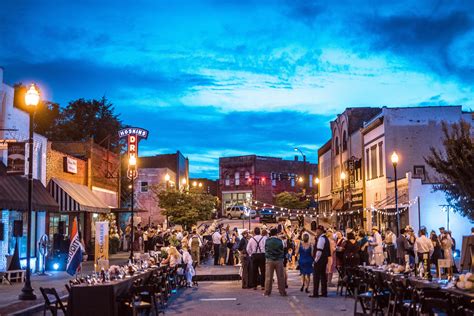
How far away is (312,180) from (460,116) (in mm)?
63846

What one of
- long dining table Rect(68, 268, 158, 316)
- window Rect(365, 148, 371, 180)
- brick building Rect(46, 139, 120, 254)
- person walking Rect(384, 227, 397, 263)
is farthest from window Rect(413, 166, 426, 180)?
long dining table Rect(68, 268, 158, 316)

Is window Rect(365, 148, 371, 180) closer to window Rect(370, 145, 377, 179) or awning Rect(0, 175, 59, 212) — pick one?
window Rect(370, 145, 377, 179)

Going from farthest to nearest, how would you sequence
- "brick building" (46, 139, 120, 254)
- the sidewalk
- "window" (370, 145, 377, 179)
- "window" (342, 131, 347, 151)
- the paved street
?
"window" (342, 131, 347, 151) < "window" (370, 145, 377, 179) < "brick building" (46, 139, 120, 254) < the sidewalk < the paved street

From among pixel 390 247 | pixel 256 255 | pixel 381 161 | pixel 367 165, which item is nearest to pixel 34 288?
pixel 256 255

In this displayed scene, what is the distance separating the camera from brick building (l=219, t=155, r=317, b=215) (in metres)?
99.1

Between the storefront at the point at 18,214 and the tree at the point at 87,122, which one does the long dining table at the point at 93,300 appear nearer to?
the storefront at the point at 18,214

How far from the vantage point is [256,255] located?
21.5 metres

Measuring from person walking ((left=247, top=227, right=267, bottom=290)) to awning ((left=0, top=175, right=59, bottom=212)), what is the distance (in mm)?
8995

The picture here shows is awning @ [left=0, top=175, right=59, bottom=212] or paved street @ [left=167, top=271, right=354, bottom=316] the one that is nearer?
paved street @ [left=167, top=271, right=354, bottom=316]

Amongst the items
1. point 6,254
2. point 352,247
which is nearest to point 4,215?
point 6,254

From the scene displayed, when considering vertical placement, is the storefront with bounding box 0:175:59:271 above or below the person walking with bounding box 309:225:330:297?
above

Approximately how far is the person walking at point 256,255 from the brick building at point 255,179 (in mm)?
73936

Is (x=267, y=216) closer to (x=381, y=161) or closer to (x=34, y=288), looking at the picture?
(x=381, y=161)

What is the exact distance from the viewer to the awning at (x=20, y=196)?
77.9 ft
